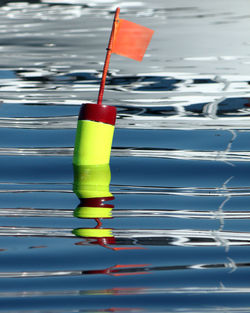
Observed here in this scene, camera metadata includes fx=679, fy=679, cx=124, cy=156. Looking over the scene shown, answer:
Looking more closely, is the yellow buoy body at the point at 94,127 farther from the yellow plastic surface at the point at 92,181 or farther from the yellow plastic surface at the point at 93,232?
the yellow plastic surface at the point at 93,232

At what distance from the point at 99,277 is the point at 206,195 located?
1268mm

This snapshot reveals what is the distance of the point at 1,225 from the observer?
3.09 metres

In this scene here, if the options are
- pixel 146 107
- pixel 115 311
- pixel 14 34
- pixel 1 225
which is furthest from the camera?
pixel 14 34

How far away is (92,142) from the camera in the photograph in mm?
3998

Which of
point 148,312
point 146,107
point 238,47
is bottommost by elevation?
point 148,312

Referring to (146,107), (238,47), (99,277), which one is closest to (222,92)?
(146,107)

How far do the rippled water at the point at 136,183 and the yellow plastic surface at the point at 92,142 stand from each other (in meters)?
0.13

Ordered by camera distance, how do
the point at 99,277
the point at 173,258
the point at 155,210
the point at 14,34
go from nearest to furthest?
the point at 99,277
the point at 173,258
the point at 155,210
the point at 14,34

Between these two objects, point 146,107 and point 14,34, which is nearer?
point 146,107

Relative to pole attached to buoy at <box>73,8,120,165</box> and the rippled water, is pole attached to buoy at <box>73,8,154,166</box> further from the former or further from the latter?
the rippled water

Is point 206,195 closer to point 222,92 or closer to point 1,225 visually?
point 1,225

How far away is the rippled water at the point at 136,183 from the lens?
2.43 meters

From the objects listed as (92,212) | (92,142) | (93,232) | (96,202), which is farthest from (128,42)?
(93,232)

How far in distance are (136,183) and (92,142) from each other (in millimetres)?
363
